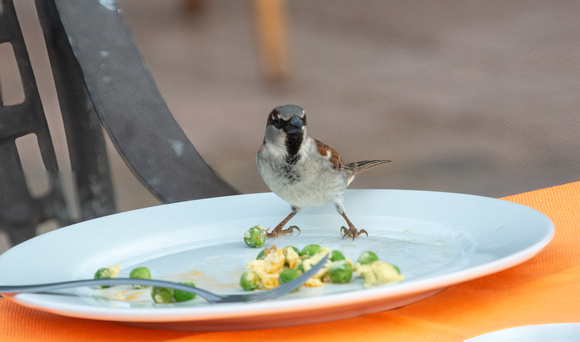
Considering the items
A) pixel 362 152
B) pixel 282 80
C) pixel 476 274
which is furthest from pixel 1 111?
pixel 282 80

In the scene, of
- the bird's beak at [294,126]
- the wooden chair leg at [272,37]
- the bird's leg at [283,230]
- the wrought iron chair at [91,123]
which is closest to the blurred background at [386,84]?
the wooden chair leg at [272,37]

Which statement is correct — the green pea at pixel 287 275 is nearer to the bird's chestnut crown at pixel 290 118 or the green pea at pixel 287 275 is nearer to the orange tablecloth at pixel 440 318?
the orange tablecloth at pixel 440 318

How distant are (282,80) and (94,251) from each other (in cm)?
383

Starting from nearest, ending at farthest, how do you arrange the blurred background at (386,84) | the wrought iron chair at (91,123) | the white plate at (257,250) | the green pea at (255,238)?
1. the white plate at (257,250)
2. the green pea at (255,238)
3. the wrought iron chair at (91,123)
4. the blurred background at (386,84)

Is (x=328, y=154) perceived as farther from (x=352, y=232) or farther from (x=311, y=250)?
(x=311, y=250)

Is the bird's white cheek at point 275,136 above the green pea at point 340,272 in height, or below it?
above

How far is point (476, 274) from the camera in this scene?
2.38 feet

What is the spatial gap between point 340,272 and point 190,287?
0.18 metres

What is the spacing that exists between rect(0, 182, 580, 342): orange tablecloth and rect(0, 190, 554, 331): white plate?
1 cm

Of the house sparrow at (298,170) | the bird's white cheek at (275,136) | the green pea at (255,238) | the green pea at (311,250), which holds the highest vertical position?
the bird's white cheek at (275,136)

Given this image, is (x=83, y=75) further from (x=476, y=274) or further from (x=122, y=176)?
(x=122, y=176)

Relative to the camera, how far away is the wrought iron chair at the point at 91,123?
190 centimetres

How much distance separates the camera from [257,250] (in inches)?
43.0

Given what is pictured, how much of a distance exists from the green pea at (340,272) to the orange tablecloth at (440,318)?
7 centimetres
